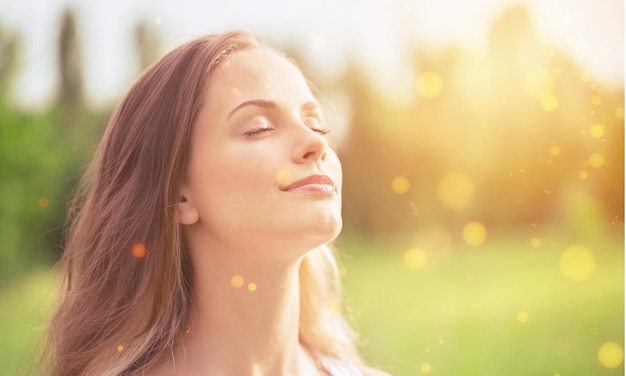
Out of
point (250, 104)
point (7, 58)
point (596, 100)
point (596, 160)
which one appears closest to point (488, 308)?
point (596, 160)

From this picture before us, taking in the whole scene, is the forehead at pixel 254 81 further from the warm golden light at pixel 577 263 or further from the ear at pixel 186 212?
the warm golden light at pixel 577 263

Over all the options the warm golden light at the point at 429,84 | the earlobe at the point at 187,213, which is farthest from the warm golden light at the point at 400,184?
the earlobe at the point at 187,213

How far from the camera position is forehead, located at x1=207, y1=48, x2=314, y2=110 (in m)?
1.18

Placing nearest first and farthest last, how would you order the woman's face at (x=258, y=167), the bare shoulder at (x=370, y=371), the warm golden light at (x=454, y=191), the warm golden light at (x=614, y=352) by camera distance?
the woman's face at (x=258, y=167), the bare shoulder at (x=370, y=371), the warm golden light at (x=614, y=352), the warm golden light at (x=454, y=191)

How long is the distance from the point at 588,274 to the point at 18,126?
2883 mm

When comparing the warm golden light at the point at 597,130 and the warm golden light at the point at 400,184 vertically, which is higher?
the warm golden light at the point at 597,130

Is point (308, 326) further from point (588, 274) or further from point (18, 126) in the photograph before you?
point (588, 274)

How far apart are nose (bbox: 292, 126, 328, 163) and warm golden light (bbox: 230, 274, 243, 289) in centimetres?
22

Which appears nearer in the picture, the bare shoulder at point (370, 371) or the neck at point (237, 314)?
the neck at point (237, 314)

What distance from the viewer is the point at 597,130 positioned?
10.6 ft

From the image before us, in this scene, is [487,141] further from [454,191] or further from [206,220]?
[206,220]

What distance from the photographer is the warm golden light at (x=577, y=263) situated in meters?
3.13

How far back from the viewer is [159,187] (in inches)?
47.0

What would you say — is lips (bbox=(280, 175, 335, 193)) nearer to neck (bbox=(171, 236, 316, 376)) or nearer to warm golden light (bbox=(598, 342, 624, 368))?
neck (bbox=(171, 236, 316, 376))
